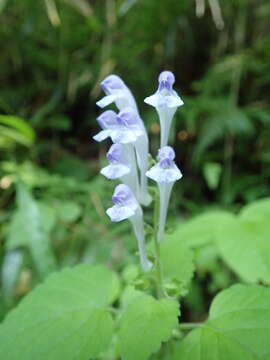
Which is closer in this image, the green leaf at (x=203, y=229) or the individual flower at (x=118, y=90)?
the individual flower at (x=118, y=90)

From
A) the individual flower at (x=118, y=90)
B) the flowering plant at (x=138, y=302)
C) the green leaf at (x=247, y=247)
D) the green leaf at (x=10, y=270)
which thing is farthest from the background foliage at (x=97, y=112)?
the individual flower at (x=118, y=90)

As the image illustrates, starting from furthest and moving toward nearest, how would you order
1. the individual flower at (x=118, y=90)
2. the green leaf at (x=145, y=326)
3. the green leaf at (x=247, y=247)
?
the green leaf at (x=247, y=247)
the individual flower at (x=118, y=90)
the green leaf at (x=145, y=326)

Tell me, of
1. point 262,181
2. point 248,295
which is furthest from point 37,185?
point 248,295

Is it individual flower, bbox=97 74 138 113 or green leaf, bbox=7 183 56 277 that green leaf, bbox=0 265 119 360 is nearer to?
individual flower, bbox=97 74 138 113

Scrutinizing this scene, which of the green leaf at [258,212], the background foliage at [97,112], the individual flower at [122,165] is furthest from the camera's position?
the background foliage at [97,112]

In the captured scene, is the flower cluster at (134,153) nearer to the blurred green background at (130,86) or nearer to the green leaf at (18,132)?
the blurred green background at (130,86)

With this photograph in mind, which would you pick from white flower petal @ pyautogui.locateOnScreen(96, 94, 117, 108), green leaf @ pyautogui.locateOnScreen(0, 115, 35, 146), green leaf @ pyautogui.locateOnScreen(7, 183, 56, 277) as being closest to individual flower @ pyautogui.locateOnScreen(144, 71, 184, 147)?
white flower petal @ pyautogui.locateOnScreen(96, 94, 117, 108)

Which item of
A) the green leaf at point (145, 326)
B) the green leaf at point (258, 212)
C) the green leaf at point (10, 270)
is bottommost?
the green leaf at point (10, 270)

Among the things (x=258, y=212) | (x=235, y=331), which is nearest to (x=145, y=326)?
(x=235, y=331)
